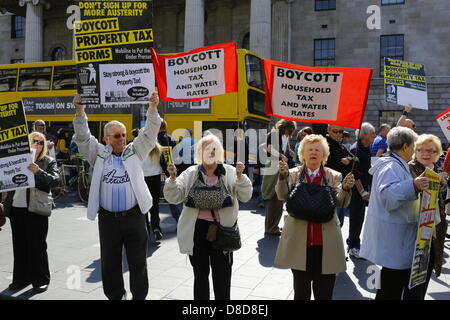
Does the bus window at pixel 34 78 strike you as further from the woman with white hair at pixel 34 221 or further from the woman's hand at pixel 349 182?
the woman's hand at pixel 349 182

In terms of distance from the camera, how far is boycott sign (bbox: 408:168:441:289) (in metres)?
3.12

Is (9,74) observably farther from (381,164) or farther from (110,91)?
(381,164)

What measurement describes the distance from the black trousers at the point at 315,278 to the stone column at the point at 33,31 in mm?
30162

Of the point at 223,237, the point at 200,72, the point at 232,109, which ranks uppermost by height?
the point at 232,109

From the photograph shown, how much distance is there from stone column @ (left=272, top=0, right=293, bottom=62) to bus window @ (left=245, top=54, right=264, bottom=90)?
1253cm

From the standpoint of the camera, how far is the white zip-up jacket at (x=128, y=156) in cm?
387

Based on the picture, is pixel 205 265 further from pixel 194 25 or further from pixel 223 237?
pixel 194 25

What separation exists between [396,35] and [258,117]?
49.6 feet

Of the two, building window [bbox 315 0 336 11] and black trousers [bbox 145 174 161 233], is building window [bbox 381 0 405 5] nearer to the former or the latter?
building window [bbox 315 0 336 11]

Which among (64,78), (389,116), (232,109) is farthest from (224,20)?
(232,109)

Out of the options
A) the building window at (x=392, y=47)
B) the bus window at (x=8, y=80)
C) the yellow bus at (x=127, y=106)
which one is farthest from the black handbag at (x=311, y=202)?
the building window at (x=392, y=47)

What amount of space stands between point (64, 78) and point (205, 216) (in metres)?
12.9

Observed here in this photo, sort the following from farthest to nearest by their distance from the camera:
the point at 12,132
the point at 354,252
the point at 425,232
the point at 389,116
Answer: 1. the point at 389,116
2. the point at 354,252
3. the point at 12,132
4. the point at 425,232

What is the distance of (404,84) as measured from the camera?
10.3m
